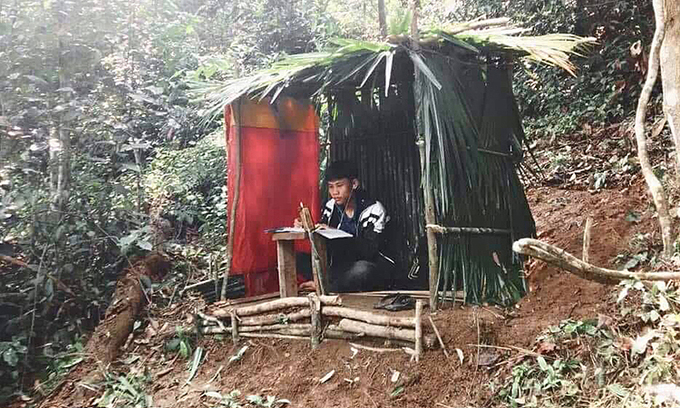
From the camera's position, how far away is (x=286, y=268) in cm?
451

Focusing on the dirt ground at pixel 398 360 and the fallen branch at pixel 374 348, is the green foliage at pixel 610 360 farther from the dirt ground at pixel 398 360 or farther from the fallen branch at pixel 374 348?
the fallen branch at pixel 374 348

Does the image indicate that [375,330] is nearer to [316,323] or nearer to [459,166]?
[316,323]

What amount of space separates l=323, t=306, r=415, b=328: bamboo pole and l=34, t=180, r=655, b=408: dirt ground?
0.19m

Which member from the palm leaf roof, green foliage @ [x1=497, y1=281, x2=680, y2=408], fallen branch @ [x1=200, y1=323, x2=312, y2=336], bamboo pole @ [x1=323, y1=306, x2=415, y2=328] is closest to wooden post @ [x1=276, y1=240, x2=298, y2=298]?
fallen branch @ [x1=200, y1=323, x2=312, y2=336]

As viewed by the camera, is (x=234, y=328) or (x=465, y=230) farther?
(x=234, y=328)

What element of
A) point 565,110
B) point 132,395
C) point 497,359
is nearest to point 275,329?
point 132,395

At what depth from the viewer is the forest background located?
193 inches

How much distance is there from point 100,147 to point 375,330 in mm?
3589

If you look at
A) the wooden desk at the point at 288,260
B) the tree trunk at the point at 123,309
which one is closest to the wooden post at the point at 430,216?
the wooden desk at the point at 288,260

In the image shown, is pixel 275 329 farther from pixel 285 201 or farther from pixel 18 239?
pixel 18 239

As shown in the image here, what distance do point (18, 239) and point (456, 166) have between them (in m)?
4.04

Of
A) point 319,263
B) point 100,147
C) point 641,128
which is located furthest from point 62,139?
point 641,128

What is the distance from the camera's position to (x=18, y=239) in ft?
16.7

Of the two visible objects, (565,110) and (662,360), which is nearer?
(662,360)
